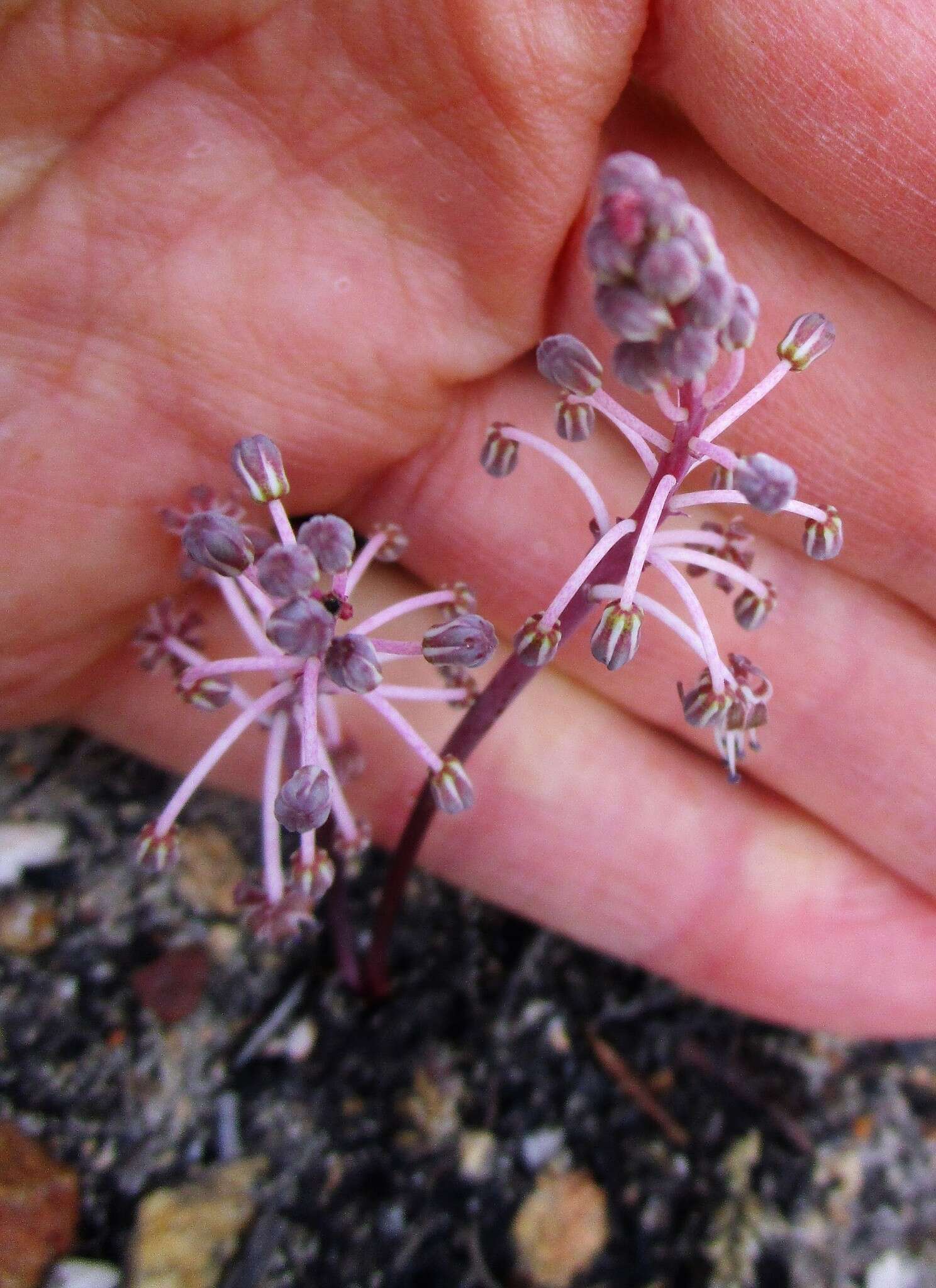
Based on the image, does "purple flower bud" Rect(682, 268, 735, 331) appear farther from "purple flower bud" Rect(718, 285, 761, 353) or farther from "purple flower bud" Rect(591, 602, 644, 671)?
"purple flower bud" Rect(591, 602, 644, 671)

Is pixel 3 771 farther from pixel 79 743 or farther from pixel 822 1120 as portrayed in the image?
pixel 822 1120

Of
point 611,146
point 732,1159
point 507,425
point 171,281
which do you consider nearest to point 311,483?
point 171,281

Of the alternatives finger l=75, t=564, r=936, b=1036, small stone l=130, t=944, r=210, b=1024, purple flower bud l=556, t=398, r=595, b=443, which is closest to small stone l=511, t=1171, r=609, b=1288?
finger l=75, t=564, r=936, b=1036

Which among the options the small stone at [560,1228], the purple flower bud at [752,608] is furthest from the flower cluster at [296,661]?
the small stone at [560,1228]

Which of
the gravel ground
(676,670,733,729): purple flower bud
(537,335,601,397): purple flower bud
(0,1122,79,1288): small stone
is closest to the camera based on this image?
(537,335,601,397): purple flower bud

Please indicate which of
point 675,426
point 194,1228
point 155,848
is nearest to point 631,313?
point 675,426

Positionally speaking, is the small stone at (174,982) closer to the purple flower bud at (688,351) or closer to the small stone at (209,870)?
the small stone at (209,870)

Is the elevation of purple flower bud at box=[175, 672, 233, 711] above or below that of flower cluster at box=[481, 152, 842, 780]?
below
